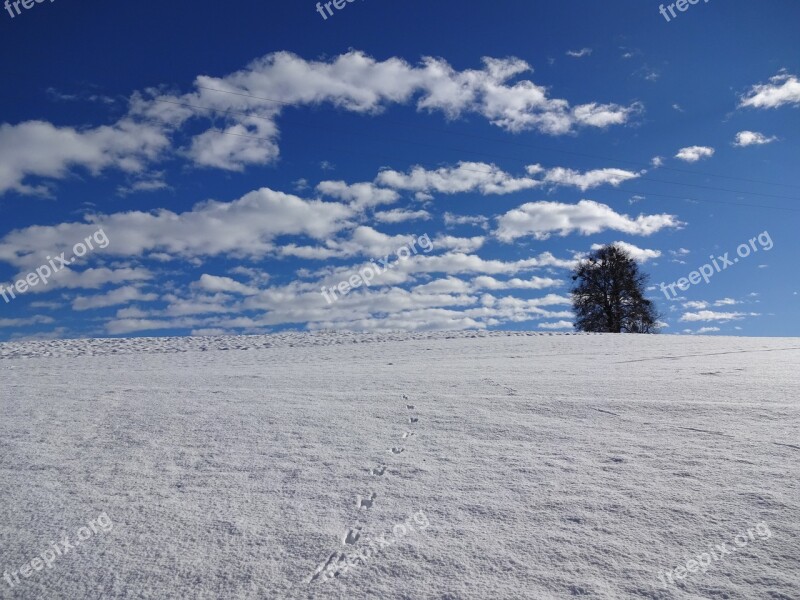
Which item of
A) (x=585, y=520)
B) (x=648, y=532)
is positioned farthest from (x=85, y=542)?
(x=648, y=532)

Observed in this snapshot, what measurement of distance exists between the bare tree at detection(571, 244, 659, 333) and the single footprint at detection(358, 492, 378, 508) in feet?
103

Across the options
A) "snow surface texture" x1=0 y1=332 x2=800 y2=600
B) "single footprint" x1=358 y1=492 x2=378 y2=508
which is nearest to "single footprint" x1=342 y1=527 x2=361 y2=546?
"snow surface texture" x1=0 y1=332 x2=800 y2=600

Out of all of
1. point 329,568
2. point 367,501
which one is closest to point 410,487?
point 367,501

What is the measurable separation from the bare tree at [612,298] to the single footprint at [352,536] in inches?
1254

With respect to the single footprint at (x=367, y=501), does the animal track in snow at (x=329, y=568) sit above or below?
below

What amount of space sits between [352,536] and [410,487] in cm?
82

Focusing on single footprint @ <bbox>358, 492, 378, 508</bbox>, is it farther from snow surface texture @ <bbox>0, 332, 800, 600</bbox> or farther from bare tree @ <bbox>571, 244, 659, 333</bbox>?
bare tree @ <bbox>571, 244, 659, 333</bbox>

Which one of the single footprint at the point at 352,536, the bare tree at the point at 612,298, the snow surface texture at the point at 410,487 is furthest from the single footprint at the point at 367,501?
the bare tree at the point at 612,298

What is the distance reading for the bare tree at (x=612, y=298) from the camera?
110 ft

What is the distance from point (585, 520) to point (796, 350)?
42.1 ft

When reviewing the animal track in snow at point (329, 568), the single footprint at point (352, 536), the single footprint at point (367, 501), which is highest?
the single footprint at point (367, 501)

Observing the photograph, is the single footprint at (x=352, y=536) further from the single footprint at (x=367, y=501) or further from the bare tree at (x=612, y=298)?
the bare tree at (x=612, y=298)

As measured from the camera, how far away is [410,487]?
432 centimetres

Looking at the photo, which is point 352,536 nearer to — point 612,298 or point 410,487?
point 410,487
